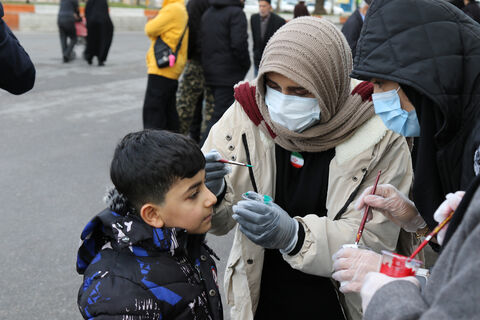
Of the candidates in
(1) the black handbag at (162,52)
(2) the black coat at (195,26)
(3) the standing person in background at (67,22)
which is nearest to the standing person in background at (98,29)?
(3) the standing person in background at (67,22)

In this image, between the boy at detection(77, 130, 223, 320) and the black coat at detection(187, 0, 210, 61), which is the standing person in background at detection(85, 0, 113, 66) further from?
the boy at detection(77, 130, 223, 320)

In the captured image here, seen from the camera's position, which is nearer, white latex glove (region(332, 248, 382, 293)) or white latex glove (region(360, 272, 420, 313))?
white latex glove (region(360, 272, 420, 313))

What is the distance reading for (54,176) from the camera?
5.19 m

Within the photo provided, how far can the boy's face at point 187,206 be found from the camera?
1711 mm

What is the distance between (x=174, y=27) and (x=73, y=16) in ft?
22.7

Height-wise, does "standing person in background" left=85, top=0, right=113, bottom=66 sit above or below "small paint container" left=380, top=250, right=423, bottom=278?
below

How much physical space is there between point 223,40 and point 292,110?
12.7 ft

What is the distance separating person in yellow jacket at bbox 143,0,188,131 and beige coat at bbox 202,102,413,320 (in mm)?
3621

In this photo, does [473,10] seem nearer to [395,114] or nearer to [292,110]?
[292,110]

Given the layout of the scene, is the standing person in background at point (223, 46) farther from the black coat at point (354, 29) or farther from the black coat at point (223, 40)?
the black coat at point (354, 29)

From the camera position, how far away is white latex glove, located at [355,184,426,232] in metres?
1.74

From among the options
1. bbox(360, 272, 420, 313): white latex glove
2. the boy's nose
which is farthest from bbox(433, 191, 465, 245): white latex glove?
the boy's nose

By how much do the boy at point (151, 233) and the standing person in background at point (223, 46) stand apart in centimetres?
400

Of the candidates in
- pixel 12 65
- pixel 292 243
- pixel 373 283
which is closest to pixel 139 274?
pixel 292 243
